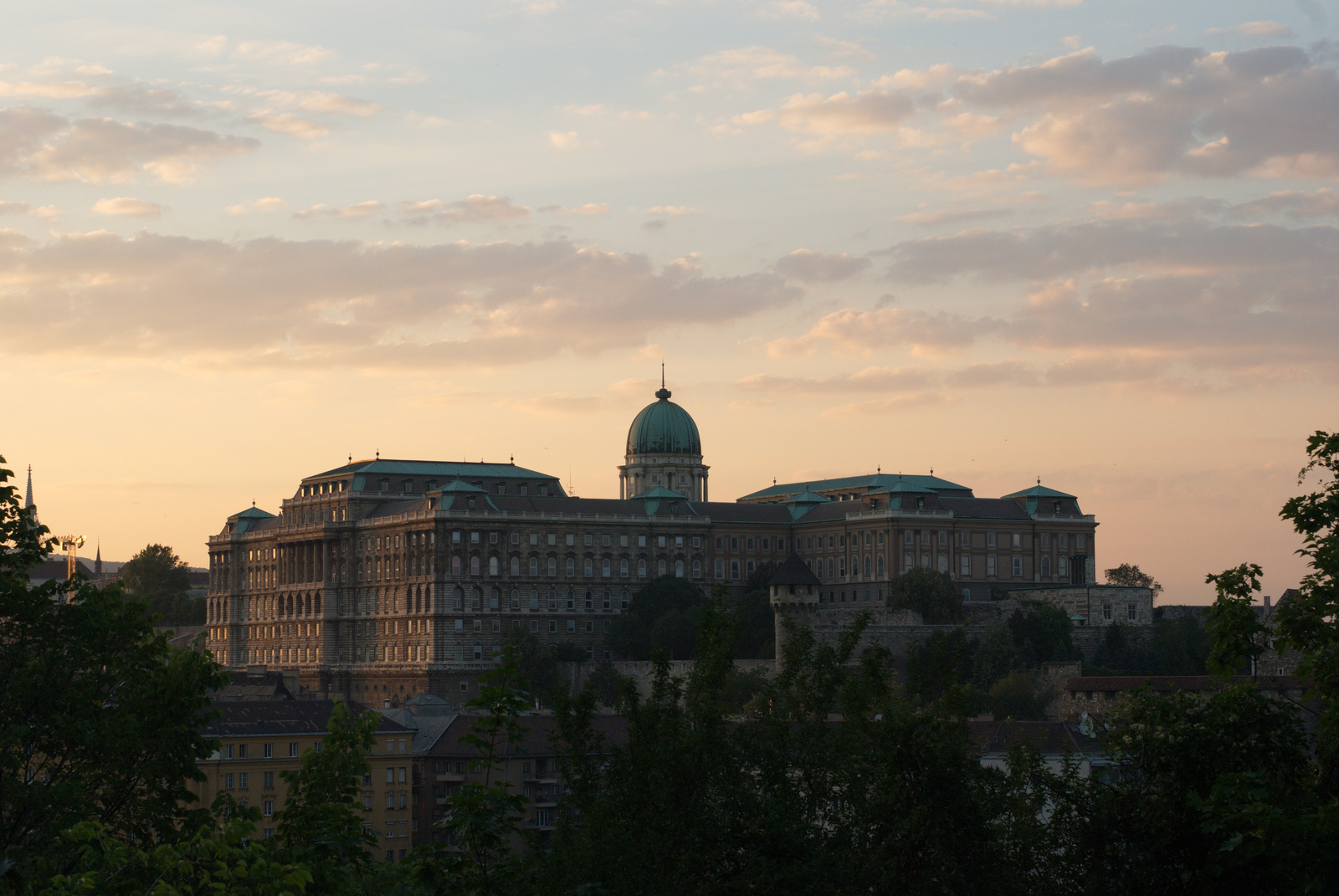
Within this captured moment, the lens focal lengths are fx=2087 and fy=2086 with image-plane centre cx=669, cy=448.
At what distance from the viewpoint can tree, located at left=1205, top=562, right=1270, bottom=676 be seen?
3888 cm

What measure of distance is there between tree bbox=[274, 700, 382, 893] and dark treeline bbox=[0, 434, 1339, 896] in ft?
0.25

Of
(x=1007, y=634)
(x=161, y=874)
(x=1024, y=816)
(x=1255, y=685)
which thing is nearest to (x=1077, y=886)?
(x=1024, y=816)

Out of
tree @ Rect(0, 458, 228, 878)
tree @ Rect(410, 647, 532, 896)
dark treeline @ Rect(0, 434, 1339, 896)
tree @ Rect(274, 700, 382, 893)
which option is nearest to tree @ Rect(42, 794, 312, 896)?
tree @ Rect(274, 700, 382, 893)

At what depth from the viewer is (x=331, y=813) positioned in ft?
117

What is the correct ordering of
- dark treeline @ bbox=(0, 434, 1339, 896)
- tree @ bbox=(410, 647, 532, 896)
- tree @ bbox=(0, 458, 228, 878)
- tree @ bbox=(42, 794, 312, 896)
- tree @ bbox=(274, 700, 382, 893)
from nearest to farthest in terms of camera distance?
1. tree @ bbox=(42, 794, 312, 896)
2. tree @ bbox=(410, 647, 532, 896)
3. tree @ bbox=(274, 700, 382, 893)
4. dark treeline @ bbox=(0, 434, 1339, 896)
5. tree @ bbox=(0, 458, 228, 878)

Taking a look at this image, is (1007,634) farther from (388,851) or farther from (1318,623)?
(1318,623)

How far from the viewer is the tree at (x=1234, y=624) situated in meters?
38.9

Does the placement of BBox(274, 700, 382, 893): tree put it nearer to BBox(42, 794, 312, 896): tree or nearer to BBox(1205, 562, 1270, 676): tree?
BBox(42, 794, 312, 896): tree

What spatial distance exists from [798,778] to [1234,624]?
1215cm

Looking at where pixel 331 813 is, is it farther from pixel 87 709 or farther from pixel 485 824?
pixel 87 709

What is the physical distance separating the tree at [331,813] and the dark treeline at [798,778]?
3.0 inches

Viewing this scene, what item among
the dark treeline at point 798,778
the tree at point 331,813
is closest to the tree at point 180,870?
the tree at point 331,813

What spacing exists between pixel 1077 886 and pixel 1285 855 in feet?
23.4

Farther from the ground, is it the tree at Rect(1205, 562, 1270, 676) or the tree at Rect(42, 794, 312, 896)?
the tree at Rect(1205, 562, 1270, 676)
